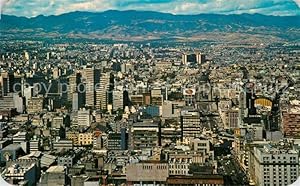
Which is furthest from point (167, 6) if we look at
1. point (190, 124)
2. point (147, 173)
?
point (147, 173)

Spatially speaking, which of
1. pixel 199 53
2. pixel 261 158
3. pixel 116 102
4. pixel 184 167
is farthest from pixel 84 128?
pixel 261 158

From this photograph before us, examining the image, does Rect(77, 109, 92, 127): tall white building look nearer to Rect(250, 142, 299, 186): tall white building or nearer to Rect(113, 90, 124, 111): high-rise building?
Rect(113, 90, 124, 111): high-rise building

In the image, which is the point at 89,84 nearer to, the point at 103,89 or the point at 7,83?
the point at 103,89

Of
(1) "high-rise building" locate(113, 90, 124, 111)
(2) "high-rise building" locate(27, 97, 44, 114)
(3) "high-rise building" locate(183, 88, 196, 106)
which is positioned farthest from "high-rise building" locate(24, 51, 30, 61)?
(3) "high-rise building" locate(183, 88, 196, 106)

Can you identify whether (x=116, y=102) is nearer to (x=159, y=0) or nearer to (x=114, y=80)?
(x=114, y=80)

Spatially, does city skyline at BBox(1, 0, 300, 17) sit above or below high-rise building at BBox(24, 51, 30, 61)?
above

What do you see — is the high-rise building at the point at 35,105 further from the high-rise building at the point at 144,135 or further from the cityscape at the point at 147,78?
the high-rise building at the point at 144,135
